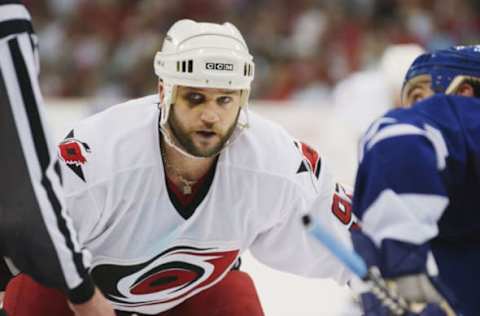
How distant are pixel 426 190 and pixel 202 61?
77 cm

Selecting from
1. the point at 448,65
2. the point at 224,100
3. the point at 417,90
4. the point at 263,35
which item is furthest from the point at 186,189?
the point at 263,35

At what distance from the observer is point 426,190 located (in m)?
1.77

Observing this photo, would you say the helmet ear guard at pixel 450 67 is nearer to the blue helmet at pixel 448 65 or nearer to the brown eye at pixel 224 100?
the blue helmet at pixel 448 65

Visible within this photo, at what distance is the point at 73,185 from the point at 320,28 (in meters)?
5.25

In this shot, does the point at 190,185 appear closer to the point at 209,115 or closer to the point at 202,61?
the point at 209,115

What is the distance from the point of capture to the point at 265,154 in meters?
2.52

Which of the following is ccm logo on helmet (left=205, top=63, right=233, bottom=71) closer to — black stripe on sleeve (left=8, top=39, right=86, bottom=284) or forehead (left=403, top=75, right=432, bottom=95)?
forehead (left=403, top=75, right=432, bottom=95)

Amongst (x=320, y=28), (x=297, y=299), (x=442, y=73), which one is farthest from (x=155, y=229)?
(x=320, y=28)

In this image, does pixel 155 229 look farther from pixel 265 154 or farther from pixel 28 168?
pixel 28 168

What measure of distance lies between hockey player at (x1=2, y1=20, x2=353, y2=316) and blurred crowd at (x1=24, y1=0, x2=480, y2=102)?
14.7 ft

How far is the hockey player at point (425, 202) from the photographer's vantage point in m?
1.76

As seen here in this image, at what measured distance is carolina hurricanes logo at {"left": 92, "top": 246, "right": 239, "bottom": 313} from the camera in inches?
99.3

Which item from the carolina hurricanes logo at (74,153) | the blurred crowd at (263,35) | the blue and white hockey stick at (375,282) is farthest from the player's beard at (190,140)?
the blurred crowd at (263,35)

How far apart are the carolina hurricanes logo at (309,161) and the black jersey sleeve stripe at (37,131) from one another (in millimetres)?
794
